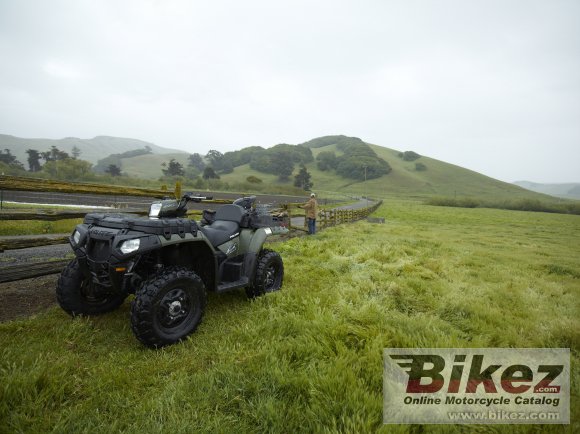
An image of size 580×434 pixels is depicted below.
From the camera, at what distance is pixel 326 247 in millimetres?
9016

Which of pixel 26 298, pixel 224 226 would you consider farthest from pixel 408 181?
pixel 26 298

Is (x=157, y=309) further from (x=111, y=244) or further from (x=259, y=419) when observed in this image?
(x=259, y=419)

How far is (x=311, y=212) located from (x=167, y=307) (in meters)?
10.1

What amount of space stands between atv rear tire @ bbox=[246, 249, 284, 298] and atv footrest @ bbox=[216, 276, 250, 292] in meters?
0.25

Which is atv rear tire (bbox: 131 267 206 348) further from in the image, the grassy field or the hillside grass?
the hillside grass

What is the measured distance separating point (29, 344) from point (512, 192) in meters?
149

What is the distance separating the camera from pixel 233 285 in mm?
4027

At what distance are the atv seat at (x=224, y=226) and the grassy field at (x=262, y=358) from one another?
1067mm

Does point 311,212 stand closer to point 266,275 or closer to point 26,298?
point 266,275

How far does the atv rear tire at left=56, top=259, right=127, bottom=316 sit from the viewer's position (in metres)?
3.49

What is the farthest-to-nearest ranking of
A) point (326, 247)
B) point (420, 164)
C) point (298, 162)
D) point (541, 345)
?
point (420, 164)
point (298, 162)
point (326, 247)
point (541, 345)

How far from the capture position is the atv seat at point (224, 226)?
4086mm

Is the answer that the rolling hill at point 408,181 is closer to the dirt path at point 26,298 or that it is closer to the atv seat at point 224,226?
the dirt path at point 26,298

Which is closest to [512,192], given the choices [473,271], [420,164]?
[420,164]
